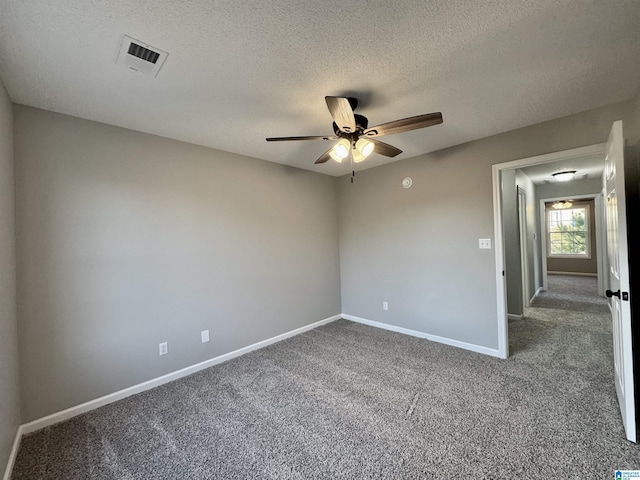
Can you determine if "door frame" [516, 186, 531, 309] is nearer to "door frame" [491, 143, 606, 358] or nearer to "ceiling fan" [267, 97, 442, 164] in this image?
"door frame" [491, 143, 606, 358]

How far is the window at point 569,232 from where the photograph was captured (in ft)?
24.8

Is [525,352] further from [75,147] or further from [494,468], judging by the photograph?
[75,147]

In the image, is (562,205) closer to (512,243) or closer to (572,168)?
→ (572,168)

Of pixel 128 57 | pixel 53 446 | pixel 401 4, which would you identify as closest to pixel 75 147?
pixel 128 57

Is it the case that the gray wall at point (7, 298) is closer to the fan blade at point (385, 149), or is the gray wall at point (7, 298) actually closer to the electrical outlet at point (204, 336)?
the electrical outlet at point (204, 336)

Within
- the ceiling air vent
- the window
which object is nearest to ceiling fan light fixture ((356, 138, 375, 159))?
the ceiling air vent

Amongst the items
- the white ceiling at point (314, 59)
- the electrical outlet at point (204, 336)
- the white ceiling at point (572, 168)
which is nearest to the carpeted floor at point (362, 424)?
the electrical outlet at point (204, 336)

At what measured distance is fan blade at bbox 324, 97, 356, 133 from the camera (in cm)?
160

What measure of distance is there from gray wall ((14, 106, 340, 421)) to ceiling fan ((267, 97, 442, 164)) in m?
1.27

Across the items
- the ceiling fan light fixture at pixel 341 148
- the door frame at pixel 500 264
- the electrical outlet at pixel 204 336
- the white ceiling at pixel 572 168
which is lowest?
the electrical outlet at pixel 204 336

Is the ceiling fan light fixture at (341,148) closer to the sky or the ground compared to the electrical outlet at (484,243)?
closer to the sky

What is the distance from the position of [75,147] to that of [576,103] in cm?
412

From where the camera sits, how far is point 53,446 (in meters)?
1.78

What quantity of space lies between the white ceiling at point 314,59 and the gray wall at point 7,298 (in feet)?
1.20
